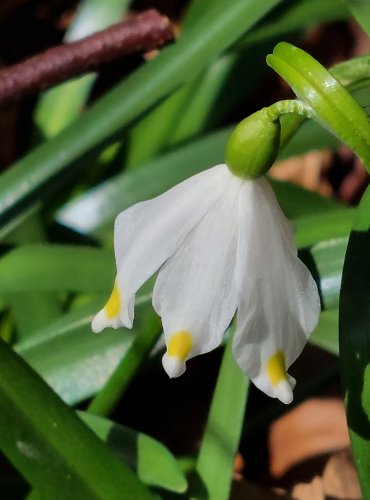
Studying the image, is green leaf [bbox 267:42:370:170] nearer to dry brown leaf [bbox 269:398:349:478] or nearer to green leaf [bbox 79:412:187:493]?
green leaf [bbox 79:412:187:493]

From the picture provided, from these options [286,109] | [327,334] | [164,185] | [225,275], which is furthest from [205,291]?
[164,185]

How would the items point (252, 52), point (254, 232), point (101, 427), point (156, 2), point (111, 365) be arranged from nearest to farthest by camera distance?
point (254, 232) → point (101, 427) → point (111, 365) → point (252, 52) → point (156, 2)

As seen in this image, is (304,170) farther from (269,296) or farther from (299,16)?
(269,296)

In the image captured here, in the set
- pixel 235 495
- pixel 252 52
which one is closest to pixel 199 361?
pixel 235 495

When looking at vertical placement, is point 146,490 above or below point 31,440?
below

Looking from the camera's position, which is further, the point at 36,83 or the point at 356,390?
the point at 36,83

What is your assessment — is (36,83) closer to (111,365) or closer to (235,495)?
(111,365)

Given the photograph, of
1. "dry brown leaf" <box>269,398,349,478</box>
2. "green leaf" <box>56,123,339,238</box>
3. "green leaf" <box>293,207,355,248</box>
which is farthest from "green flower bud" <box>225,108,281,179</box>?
"dry brown leaf" <box>269,398,349,478</box>
